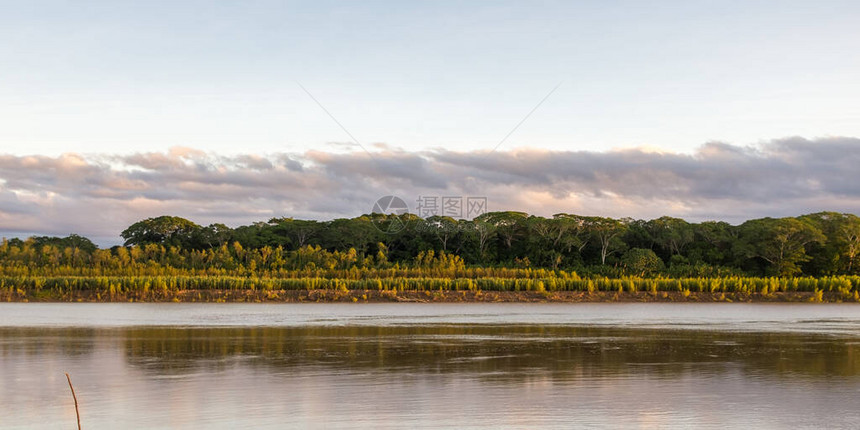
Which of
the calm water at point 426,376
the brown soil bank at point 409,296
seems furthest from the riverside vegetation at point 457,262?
the calm water at point 426,376

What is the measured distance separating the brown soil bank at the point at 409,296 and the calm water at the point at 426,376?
718 inches

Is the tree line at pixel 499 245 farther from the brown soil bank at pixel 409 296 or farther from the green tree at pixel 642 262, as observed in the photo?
the brown soil bank at pixel 409 296

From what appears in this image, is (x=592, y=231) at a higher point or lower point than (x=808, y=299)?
higher

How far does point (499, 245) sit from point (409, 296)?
36.6 m

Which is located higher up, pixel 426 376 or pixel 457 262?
pixel 457 262

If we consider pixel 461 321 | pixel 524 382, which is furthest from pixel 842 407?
pixel 461 321

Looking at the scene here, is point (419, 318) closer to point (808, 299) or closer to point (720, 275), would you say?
point (808, 299)

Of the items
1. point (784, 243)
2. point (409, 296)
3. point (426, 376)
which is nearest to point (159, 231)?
point (409, 296)

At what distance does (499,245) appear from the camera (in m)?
79.1

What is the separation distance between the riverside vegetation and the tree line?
0.48 feet

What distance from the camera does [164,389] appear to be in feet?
38.1

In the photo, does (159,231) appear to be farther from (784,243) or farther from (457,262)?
(784,243)

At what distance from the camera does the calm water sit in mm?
9602

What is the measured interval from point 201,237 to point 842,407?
73.3 meters
